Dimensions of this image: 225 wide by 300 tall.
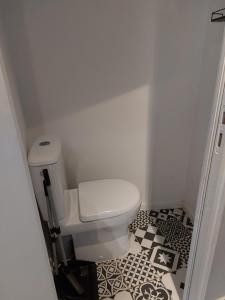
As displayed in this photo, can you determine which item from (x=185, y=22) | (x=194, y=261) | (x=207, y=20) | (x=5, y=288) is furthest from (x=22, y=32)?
(x=194, y=261)

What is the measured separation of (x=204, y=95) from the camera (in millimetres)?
1514

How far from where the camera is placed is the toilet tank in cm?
112

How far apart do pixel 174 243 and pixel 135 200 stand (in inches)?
21.8

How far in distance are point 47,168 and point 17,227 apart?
0.42 m

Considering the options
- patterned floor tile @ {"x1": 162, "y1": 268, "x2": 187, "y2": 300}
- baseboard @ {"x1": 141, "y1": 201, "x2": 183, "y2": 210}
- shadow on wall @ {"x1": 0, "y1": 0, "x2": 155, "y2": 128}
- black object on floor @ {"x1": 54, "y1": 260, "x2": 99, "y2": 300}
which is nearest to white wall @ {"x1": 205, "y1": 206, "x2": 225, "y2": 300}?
patterned floor tile @ {"x1": 162, "y1": 268, "x2": 187, "y2": 300}

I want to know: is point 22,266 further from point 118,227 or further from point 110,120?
point 110,120

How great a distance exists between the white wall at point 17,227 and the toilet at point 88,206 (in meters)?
0.40

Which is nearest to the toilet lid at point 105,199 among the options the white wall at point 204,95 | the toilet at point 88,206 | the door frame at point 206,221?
the toilet at point 88,206

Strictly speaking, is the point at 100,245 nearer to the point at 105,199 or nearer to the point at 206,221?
the point at 105,199

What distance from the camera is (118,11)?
51.0 inches

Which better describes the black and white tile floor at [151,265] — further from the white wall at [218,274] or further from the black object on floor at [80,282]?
the white wall at [218,274]

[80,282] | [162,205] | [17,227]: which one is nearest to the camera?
[17,227]

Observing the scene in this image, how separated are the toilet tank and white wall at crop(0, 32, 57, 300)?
0.39 metres

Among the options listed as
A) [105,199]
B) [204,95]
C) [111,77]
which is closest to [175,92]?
[204,95]
